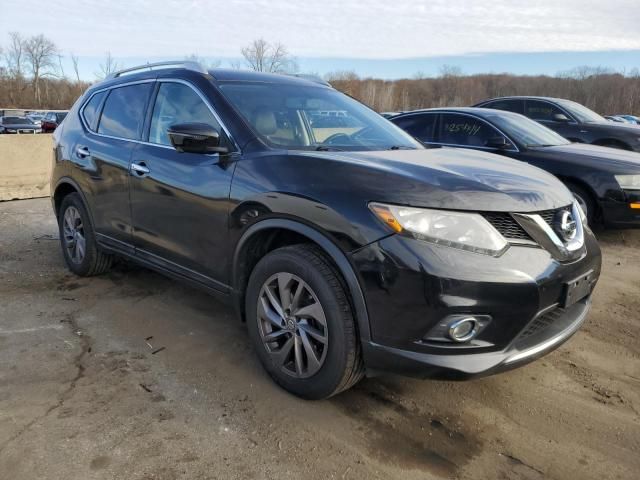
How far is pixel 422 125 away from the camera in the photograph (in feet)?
24.6

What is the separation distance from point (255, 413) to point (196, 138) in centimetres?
154

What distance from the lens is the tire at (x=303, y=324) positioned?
97.4 inches

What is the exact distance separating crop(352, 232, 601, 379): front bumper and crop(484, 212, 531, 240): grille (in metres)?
0.07

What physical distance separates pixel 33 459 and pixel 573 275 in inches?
104

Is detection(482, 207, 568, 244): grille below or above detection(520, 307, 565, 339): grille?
above

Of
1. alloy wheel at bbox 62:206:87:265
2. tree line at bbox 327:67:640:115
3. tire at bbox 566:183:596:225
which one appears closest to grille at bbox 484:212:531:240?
alloy wheel at bbox 62:206:87:265

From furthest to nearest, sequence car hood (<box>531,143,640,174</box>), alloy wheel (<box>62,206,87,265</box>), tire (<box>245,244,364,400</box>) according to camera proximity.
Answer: car hood (<box>531,143,640,174</box>) → alloy wheel (<box>62,206,87,265</box>) → tire (<box>245,244,364,400</box>)

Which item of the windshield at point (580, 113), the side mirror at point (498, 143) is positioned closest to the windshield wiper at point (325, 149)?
the side mirror at point (498, 143)

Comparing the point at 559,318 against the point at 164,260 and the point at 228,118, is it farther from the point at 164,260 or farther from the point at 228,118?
the point at 164,260

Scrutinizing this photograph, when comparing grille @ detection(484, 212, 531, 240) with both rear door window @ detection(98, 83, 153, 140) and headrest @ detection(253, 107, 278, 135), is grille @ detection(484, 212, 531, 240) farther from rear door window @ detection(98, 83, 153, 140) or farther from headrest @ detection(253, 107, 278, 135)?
rear door window @ detection(98, 83, 153, 140)

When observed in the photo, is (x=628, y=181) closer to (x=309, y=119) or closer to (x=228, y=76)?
(x=309, y=119)

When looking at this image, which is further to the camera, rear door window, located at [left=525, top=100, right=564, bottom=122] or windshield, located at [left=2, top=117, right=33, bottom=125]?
windshield, located at [left=2, top=117, right=33, bottom=125]

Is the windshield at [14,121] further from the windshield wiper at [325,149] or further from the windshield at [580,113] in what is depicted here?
the windshield wiper at [325,149]

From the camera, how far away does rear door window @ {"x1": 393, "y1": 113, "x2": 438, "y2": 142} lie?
7375 mm
